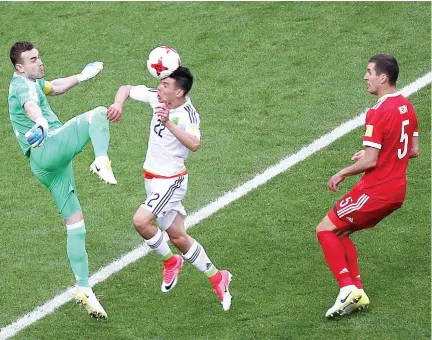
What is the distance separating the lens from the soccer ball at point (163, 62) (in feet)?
30.8

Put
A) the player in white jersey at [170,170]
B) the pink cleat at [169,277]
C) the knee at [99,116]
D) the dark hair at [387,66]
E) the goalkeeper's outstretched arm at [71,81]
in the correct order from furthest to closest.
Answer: the goalkeeper's outstretched arm at [71,81]
the pink cleat at [169,277]
the knee at [99,116]
the player in white jersey at [170,170]
the dark hair at [387,66]

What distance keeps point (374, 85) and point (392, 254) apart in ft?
6.38

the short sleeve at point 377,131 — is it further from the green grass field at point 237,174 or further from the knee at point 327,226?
the green grass field at point 237,174

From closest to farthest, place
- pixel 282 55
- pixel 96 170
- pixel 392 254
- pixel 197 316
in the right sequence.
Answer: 1. pixel 96 170
2. pixel 197 316
3. pixel 392 254
4. pixel 282 55

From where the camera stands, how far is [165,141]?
9.63 m

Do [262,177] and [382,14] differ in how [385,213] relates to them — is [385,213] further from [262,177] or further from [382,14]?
[382,14]

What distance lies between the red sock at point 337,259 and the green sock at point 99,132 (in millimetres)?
2075

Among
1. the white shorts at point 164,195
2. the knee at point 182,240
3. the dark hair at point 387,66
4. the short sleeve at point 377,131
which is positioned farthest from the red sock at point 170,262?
the dark hair at point 387,66

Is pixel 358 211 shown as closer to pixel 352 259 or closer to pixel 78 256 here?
pixel 352 259

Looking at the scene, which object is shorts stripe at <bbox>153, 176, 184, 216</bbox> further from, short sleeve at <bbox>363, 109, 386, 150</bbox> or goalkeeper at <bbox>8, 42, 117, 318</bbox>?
short sleeve at <bbox>363, 109, 386, 150</bbox>

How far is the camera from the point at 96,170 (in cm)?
916

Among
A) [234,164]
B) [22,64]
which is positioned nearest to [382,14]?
[234,164]

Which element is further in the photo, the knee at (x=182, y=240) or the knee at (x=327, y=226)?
the knee at (x=182, y=240)

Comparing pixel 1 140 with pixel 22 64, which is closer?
pixel 22 64
